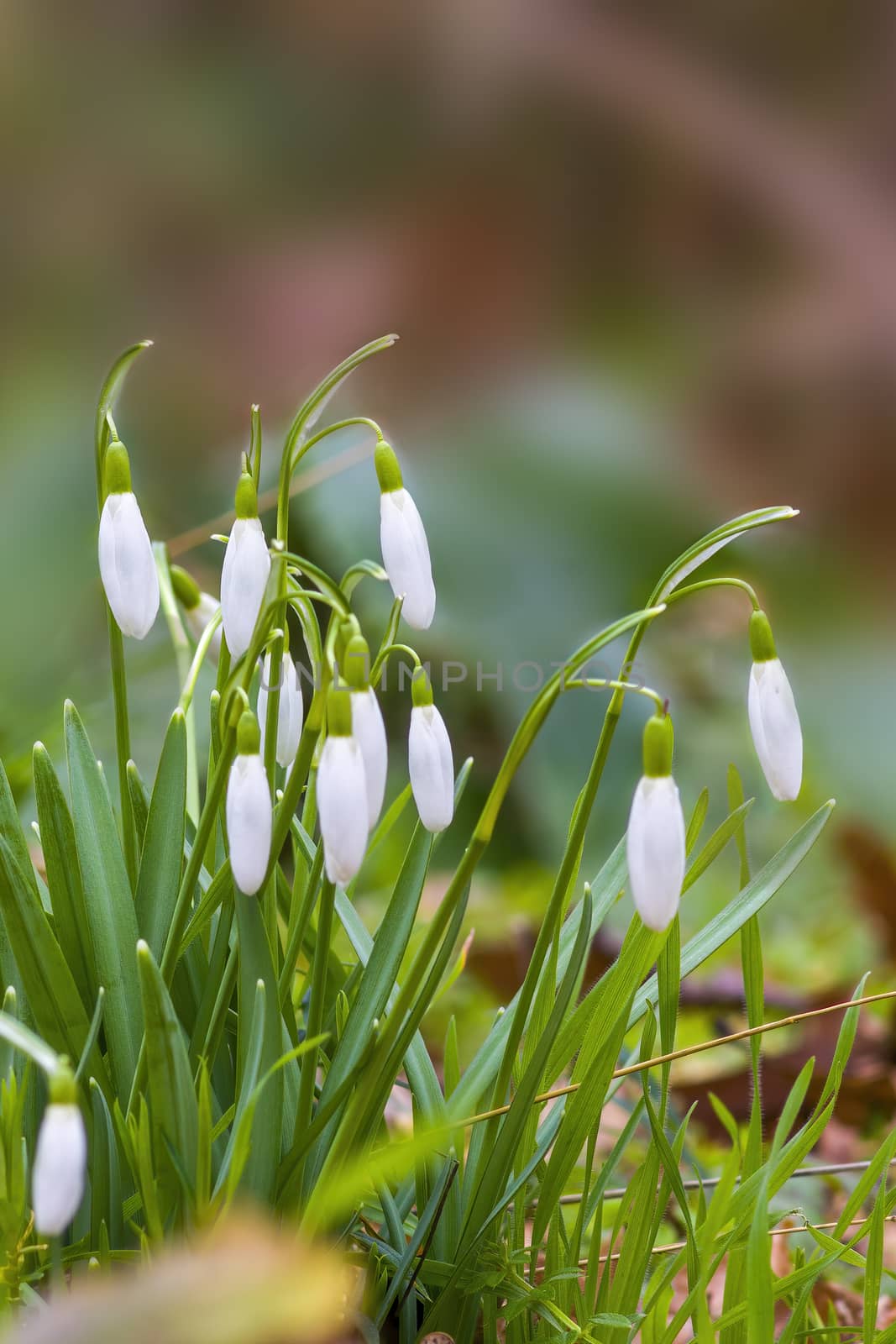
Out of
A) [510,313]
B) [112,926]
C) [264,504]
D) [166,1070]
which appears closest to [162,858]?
[112,926]

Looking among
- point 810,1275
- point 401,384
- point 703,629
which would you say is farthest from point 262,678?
point 703,629

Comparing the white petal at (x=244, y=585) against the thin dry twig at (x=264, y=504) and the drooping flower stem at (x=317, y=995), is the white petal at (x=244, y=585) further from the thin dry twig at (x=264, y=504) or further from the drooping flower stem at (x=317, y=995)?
the thin dry twig at (x=264, y=504)

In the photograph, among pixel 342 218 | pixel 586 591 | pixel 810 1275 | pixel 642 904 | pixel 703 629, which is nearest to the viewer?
pixel 642 904

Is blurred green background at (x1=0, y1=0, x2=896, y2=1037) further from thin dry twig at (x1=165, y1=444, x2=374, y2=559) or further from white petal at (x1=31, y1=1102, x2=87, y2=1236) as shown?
white petal at (x1=31, y1=1102, x2=87, y2=1236)

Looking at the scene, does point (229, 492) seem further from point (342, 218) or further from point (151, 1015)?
point (151, 1015)

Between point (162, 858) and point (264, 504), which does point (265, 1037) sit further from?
point (264, 504)

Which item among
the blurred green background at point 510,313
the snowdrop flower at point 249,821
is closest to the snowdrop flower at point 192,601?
the snowdrop flower at point 249,821
